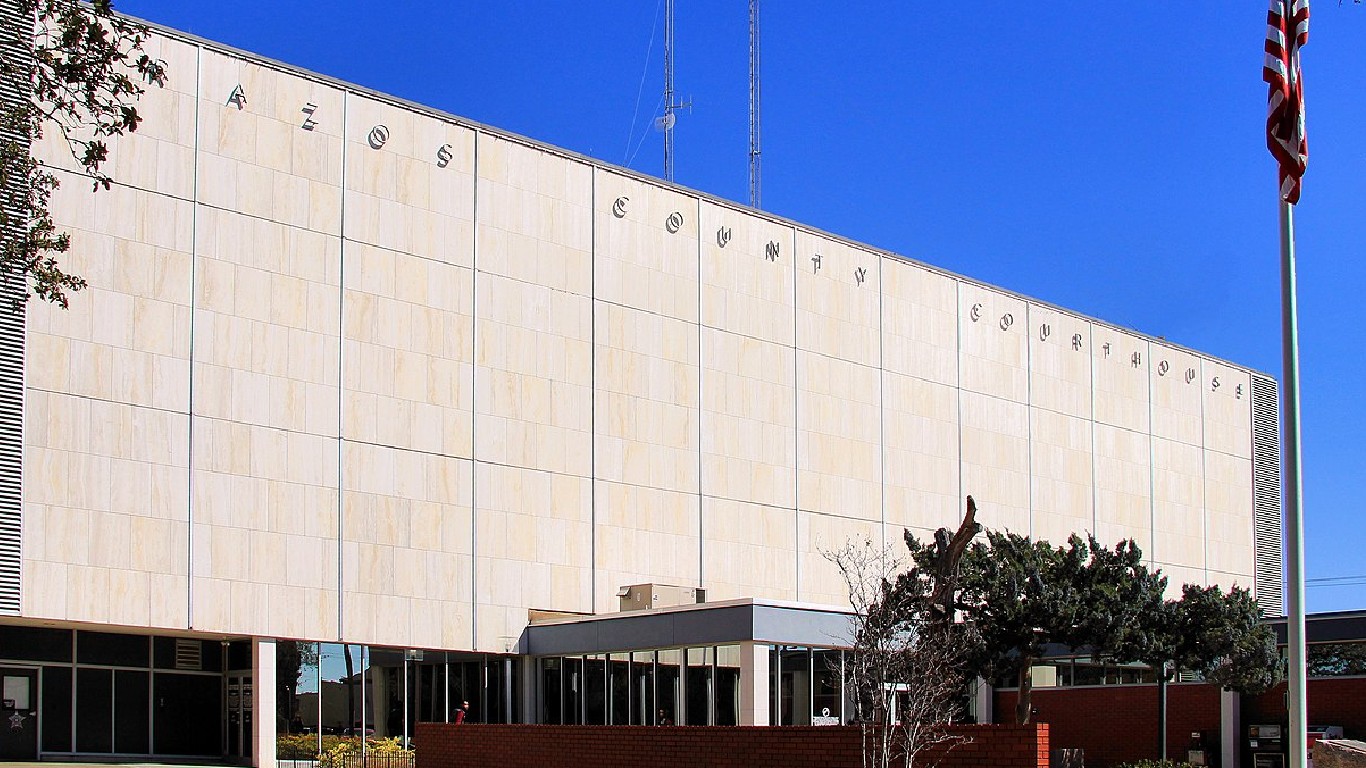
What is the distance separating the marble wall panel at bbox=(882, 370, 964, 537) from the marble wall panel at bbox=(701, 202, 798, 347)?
5531 mm

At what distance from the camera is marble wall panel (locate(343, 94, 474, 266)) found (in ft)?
141

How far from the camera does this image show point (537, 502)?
45.6 m

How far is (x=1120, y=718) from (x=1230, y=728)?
420cm

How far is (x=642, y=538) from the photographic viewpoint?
47812 mm

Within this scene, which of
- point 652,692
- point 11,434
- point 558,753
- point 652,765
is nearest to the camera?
point 652,765

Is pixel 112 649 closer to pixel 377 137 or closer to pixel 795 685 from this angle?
pixel 377 137

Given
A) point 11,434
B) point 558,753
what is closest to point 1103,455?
point 558,753

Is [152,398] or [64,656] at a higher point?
[152,398]

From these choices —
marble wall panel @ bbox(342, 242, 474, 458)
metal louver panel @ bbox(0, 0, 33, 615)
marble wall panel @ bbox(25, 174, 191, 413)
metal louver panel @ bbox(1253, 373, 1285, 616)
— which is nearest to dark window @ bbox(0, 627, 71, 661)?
metal louver panel @ bbox(0, 0, 33, 615)

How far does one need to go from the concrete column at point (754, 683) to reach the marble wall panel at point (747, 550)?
37.9 feet

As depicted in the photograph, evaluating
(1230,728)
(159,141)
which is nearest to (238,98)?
(159,141)

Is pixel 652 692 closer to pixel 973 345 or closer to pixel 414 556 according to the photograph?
pixel 414 556

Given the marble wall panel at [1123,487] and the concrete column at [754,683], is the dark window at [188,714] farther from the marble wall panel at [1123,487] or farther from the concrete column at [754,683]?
the marble wall panel at [1123,487]

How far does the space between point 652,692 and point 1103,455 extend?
2908cm
